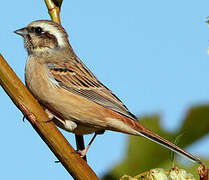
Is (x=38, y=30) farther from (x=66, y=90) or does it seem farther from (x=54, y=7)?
(x=54, y=7)

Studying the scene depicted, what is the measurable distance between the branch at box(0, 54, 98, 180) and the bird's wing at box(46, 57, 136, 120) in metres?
1.71

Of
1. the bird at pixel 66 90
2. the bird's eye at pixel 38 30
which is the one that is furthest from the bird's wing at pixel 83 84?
the bird's eye at pixel 38 30

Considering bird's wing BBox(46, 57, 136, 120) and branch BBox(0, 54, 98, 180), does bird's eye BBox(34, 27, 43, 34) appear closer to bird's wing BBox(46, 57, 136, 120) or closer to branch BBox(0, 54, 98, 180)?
bird's wing BBox(46, 57, 136, 120)

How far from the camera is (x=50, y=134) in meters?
2.43

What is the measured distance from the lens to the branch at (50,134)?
2.38 metres

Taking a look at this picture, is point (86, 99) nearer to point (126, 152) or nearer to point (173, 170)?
point (126, 152)

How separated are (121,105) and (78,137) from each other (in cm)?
88

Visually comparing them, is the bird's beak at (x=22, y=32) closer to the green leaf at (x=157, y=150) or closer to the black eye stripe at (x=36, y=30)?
the black eye stripe at (x=36, y=30)

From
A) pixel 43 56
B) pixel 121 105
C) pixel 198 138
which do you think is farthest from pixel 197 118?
pixel 43 56

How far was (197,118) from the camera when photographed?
248 centimetres

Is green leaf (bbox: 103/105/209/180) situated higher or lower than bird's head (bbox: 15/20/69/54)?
lower

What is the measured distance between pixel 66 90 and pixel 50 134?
1.89m

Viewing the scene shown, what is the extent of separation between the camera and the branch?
238 cm

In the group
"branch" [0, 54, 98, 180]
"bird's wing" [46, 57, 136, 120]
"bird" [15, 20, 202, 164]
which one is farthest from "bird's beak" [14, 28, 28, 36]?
"branch" [0, 54, 98, 180]
